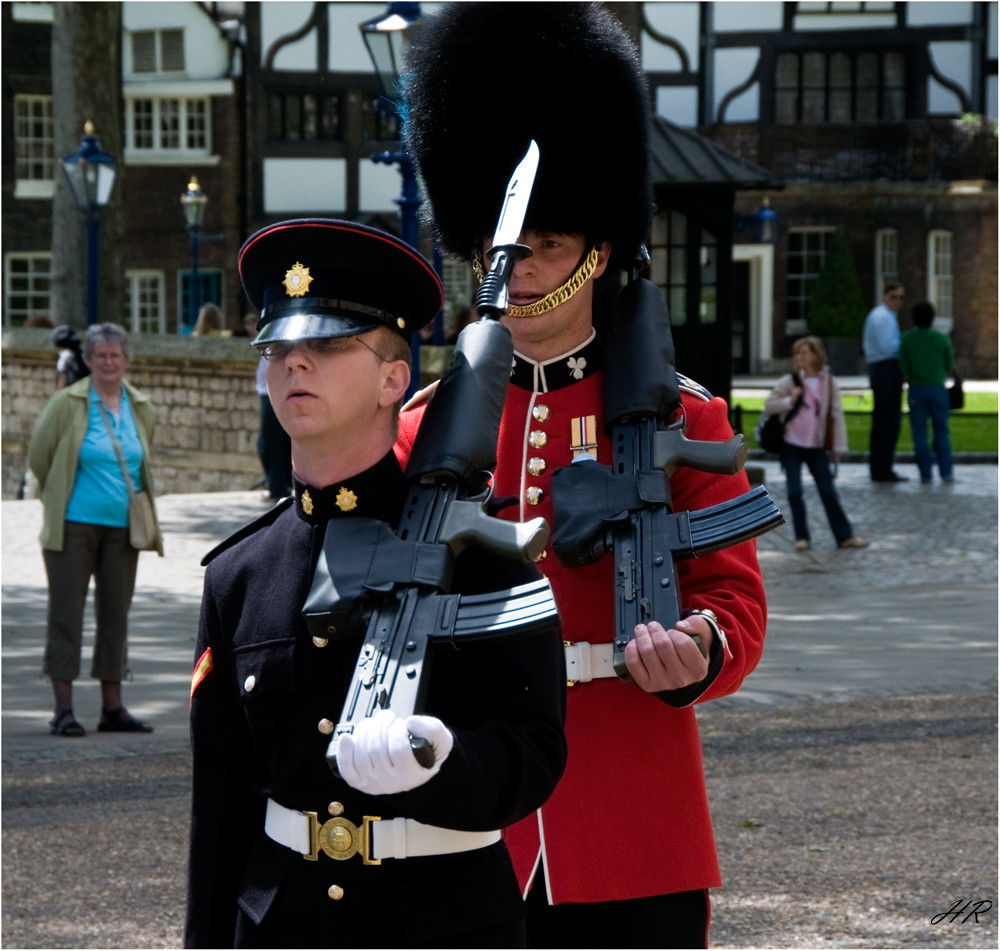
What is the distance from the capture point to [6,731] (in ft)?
26.2

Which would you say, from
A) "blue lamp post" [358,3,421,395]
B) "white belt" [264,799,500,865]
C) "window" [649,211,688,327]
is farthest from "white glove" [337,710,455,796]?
"window" [649,211,688,327]

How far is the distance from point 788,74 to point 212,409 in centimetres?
2190

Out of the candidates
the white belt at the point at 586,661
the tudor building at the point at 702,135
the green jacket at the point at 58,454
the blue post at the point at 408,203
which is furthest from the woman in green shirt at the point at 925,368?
the tudor building at the point at 702,135

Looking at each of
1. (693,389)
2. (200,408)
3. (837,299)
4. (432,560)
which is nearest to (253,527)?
(432,560)

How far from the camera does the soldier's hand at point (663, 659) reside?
9.32 ft

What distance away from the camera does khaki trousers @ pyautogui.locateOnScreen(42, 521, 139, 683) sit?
25.9ft

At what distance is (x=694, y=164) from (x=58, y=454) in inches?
332

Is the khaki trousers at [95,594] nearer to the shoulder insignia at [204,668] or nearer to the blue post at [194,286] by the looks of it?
the shoulder insignia at [204,668]

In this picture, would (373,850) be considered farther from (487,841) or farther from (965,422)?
(965,422)

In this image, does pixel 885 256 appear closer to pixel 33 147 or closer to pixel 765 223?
pixel 765 223

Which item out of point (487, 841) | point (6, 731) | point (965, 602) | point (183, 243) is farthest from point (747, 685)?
point (183, 243)

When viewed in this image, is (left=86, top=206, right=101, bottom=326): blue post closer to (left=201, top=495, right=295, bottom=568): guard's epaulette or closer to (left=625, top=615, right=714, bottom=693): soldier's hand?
(left=201, top=495, right=295, bottom=568): guard's epaulette

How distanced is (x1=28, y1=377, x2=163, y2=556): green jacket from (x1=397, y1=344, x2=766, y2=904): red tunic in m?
4.92

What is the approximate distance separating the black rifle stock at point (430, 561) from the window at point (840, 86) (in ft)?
121
